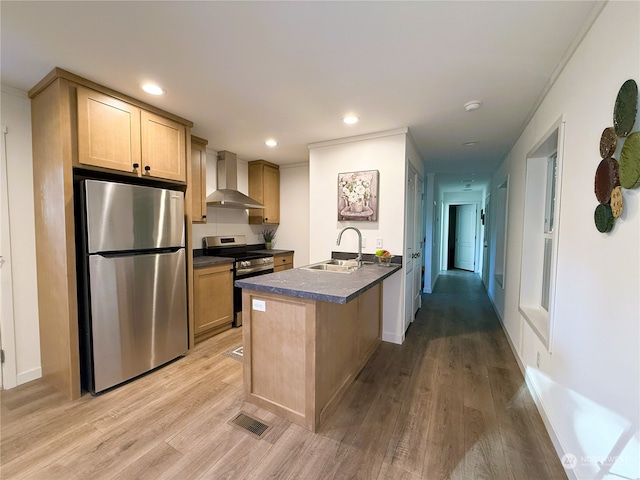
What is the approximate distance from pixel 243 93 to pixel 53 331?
7.73ft

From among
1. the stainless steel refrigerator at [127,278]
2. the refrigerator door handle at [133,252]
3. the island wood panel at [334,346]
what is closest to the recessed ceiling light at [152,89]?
the stainless steel refrigerator at [127,278]

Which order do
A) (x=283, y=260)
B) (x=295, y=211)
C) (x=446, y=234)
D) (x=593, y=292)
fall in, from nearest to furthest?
1. (x=593, y=292)
2. (x=283, y=260)
3. (x=295, y=211)
4. (x=446, y=234)

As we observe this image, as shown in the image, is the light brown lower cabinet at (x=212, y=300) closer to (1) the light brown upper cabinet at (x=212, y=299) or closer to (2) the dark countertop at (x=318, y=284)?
(1) the light brown upper cabinet at (x=212, y=299)

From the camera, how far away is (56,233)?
194cm

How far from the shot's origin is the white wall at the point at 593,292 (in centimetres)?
101

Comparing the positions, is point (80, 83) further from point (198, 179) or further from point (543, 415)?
point (543, 415)

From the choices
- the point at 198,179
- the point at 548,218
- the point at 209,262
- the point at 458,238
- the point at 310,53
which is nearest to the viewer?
the point at 310,53

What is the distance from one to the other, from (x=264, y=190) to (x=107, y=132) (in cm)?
241

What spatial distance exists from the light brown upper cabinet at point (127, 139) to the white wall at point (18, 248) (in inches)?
25.7

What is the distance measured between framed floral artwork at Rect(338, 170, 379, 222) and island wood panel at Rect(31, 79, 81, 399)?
238cm

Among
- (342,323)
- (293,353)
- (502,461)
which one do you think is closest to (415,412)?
(502,461)

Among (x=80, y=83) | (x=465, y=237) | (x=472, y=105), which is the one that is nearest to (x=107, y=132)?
(x=80, y=83)

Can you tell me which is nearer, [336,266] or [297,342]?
[297,342]

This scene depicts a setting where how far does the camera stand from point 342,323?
6.84 ft
